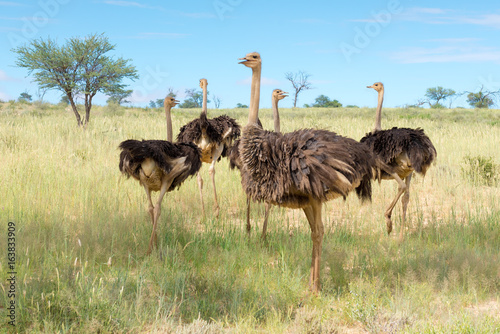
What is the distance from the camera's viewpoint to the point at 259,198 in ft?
12.5

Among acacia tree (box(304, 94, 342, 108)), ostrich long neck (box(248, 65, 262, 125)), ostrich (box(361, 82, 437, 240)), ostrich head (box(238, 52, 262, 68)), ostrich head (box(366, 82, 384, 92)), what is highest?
acacia tree (box(304, 94, 342, 108))

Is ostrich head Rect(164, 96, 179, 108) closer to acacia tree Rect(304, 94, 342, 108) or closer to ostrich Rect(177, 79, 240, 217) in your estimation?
ostrich Rect(177, 79, 240, 217)

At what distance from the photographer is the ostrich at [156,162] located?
4461 mm

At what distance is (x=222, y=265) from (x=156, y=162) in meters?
1.25

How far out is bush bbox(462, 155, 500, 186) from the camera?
882 centimetres

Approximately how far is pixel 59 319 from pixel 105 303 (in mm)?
373

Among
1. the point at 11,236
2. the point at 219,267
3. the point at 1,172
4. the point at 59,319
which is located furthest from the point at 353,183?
the point at 1,172

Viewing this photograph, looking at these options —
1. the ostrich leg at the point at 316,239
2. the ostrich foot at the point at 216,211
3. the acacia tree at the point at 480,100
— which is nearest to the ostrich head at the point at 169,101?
the ostrich foot at the point at 216,211

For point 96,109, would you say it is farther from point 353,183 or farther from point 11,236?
point 353,183

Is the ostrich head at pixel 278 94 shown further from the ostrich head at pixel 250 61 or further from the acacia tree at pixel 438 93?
the acacia tree at pixel 438 93

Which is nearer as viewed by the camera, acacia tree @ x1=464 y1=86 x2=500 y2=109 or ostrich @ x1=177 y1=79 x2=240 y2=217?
ostrich @ x1=177 y1=79 x2=240 y2=217

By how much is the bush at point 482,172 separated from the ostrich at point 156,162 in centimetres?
623

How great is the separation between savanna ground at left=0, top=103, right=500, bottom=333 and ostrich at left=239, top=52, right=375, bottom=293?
0.59 m

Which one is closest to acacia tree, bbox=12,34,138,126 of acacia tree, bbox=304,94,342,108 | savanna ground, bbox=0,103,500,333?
savanna ground, bbox=0,103,500,333
